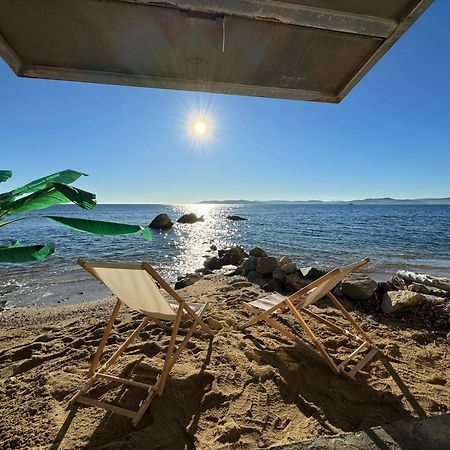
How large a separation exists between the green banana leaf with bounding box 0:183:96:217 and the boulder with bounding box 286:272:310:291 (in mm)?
5070

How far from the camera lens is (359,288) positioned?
457cm

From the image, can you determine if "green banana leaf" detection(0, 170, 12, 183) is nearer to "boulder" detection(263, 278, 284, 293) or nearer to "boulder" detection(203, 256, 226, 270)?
"boulder" detection(263, 278, 284, 293)

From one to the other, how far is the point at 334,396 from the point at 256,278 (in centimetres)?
435

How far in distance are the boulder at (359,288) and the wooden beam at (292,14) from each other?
13.0 feet

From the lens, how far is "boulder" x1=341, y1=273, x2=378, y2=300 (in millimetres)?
4516

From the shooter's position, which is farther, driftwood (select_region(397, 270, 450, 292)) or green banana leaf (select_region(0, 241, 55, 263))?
driftwood (select_region(397, 270, 450, 292))

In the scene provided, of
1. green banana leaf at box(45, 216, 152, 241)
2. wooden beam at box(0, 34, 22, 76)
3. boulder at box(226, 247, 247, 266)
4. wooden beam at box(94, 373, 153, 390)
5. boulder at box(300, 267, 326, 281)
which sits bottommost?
boulder at box(226, 247, 247, 266)

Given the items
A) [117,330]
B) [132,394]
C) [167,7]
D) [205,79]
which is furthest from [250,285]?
[167,7]

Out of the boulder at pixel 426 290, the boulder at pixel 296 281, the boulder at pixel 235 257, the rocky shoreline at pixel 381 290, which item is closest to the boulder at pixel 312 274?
the rocky shoreline at pixel 381 290

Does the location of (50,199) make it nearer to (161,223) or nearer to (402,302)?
(402,302)

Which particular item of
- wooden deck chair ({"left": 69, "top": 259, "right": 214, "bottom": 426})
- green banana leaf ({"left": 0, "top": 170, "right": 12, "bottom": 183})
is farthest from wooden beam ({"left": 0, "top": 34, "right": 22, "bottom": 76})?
wooden deck chair ({"left": 69, "top": 259, "right": 214, "bottom": 426})

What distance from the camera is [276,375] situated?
2.45 metres

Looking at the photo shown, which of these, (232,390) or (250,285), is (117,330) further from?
(250,285)

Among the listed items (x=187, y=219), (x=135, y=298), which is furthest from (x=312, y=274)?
(x=187, y=219)
